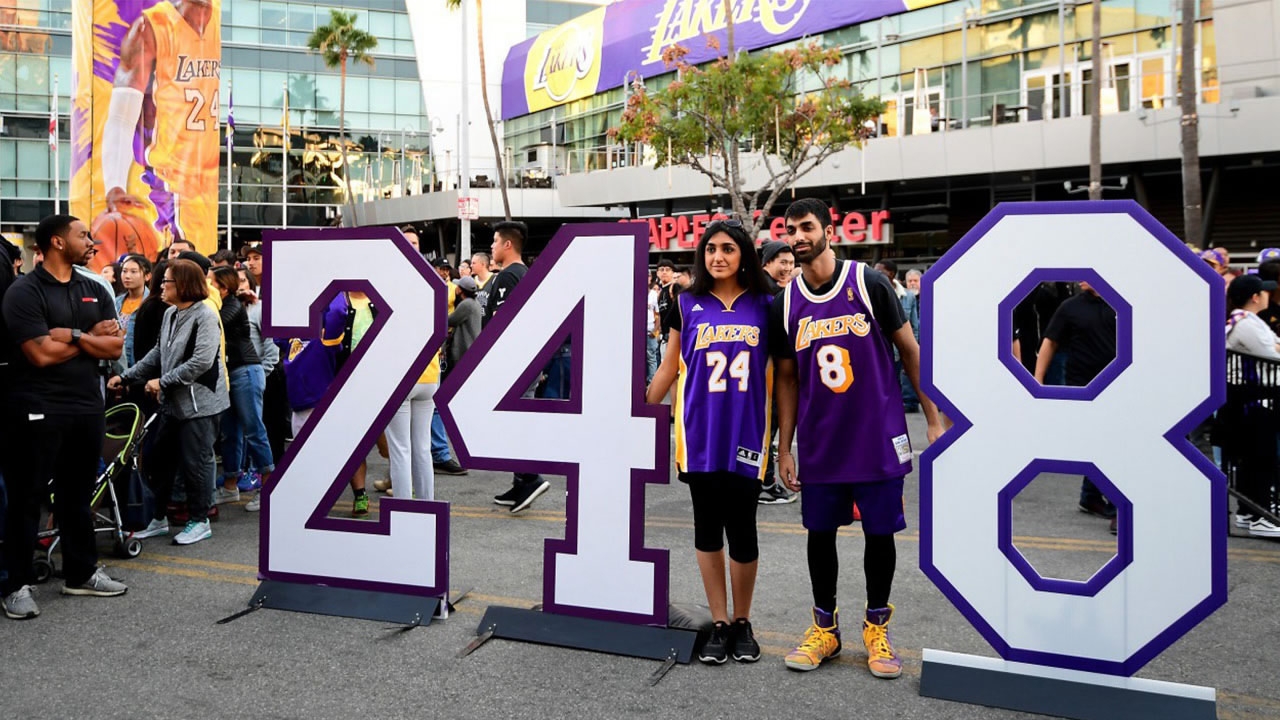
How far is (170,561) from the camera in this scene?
6.78 metres

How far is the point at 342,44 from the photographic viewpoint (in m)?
46.0

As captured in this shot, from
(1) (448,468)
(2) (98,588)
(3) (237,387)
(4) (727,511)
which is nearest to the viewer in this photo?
(4) (727,511)

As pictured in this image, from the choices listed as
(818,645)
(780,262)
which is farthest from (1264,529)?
(818,645)

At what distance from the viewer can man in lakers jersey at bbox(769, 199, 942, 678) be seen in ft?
15.0

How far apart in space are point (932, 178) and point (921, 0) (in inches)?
220

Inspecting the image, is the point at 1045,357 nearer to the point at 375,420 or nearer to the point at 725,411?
the point at 725,411

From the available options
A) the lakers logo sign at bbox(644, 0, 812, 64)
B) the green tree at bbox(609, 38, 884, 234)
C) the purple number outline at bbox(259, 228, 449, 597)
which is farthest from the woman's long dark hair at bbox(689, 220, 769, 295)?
the lakers logo sign at bbox(644, 0, 812, 64)

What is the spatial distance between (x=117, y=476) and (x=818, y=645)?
4714 millimetres

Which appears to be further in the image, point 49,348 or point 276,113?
point 276,113

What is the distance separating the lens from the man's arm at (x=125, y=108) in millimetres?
14445

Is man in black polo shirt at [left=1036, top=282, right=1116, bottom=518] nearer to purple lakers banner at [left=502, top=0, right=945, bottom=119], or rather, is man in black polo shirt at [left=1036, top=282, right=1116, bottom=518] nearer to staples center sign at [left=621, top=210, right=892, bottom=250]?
purple lakers banner at [left=502, top=0, right=945, bottom=119]

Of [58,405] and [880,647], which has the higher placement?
[58,405]

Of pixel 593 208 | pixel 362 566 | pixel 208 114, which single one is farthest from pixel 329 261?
pixel 593 208

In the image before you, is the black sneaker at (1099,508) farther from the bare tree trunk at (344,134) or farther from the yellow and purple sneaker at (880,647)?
the bare tree trunk at (344,134)
